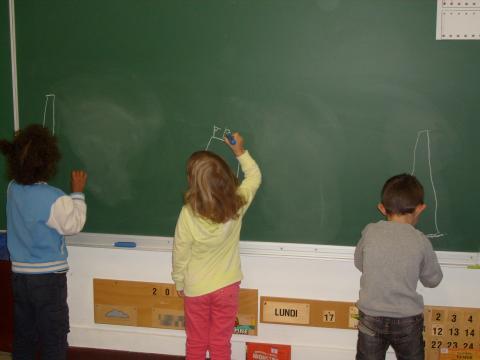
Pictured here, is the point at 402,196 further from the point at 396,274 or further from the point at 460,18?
the point at 460,18

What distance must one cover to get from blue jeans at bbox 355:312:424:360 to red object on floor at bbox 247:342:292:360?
1.93 ft

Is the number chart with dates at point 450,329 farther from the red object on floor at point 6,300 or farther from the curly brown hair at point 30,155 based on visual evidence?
the red object on floor at point 6,300

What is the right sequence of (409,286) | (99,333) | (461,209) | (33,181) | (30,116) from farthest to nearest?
(99,333)
(30,116)
(461,209)
(33,181)
(409,286)

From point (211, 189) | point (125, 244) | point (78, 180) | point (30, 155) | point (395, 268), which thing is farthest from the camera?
point (125, 244)

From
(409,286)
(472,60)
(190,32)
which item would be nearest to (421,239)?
(409,286)

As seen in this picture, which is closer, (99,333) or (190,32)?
(190,32)

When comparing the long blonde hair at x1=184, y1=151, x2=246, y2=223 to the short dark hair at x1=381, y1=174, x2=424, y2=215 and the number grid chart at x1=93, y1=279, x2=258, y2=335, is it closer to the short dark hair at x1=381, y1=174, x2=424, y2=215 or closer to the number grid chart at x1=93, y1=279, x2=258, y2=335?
the short dark hair at x1=381, y1=174, x2=424, y2=215

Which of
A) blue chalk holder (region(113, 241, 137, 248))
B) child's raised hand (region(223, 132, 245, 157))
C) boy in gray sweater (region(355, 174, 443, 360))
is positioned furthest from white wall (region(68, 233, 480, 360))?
child's raised hand (region(223, 132, 245, 157))

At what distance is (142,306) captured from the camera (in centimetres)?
260

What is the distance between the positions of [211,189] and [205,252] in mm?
331

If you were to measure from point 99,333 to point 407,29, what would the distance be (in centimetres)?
240

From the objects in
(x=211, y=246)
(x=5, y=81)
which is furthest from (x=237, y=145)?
(x=5, y=81)

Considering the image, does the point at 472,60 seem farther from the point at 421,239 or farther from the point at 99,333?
the point at 99,333

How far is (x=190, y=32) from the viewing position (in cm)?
229
